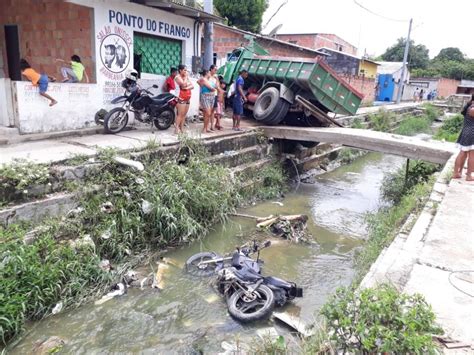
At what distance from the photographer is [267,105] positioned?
431 inches

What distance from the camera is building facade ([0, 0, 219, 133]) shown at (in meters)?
7.73

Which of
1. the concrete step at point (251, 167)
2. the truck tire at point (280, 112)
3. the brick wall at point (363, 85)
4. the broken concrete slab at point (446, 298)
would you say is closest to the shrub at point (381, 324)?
the broken concrete slab at point (446, 298)

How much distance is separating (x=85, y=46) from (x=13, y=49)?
2875 millimetres

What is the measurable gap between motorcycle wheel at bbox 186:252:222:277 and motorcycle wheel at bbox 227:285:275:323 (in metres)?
0.84

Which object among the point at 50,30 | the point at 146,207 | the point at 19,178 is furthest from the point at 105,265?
the point at 50,30

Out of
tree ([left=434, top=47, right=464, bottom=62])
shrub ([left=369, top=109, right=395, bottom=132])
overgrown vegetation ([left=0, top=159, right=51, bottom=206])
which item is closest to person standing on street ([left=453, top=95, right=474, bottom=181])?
overgrown vegetation ([left=0, top=159, right=51, bottom=206])

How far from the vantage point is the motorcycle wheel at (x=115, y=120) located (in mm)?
8161

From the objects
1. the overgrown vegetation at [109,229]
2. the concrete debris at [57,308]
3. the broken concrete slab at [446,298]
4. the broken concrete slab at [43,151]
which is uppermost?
the broken concrete slab at [43,151]

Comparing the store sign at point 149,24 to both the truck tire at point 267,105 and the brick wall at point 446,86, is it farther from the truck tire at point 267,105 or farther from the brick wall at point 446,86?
the brick wall at point 446,86

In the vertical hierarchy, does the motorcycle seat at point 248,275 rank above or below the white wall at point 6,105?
below

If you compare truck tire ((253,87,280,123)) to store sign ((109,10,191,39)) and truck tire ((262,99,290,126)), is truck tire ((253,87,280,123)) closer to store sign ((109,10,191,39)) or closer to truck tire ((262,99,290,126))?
truck tire ((262,99,290,126))

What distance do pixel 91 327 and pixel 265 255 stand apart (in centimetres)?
283

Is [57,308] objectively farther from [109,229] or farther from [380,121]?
[380,121]

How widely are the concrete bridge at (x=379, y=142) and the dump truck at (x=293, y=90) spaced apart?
2.58 ft
